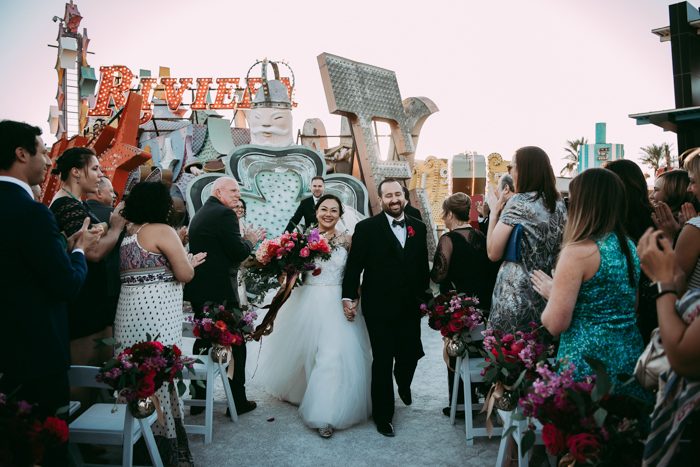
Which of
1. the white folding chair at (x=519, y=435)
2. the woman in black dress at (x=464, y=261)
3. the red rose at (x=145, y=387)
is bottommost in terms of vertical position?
the white folding chair at (x=519, y=435)

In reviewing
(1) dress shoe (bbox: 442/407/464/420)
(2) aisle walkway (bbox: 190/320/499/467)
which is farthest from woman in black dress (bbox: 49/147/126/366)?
Result: (1) dress shoe (bbox: 442/407/464/420)

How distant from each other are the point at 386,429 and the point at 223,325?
1.69 meters

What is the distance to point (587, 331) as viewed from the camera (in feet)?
8.84

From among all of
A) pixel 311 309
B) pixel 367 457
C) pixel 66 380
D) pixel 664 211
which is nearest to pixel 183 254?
pixel 66 380

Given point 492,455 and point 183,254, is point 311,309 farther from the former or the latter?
point 492,455

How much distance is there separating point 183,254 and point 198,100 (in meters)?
27.8

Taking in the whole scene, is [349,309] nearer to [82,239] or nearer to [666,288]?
[82,239]

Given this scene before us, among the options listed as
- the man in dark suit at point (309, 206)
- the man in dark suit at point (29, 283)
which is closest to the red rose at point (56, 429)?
the man in dark suit at point (29, 283)

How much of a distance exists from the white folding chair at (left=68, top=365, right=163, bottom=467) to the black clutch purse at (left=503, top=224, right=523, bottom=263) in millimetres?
2723

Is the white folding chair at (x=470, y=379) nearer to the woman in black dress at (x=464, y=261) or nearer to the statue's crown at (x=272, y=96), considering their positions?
the woman in black dress at (x=464, y=261)

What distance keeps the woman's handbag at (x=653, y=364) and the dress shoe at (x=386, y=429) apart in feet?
9.23

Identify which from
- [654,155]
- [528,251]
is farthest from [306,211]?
[654,155]

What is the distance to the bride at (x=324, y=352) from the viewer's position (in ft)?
15.7

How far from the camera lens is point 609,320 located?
8.75ft
